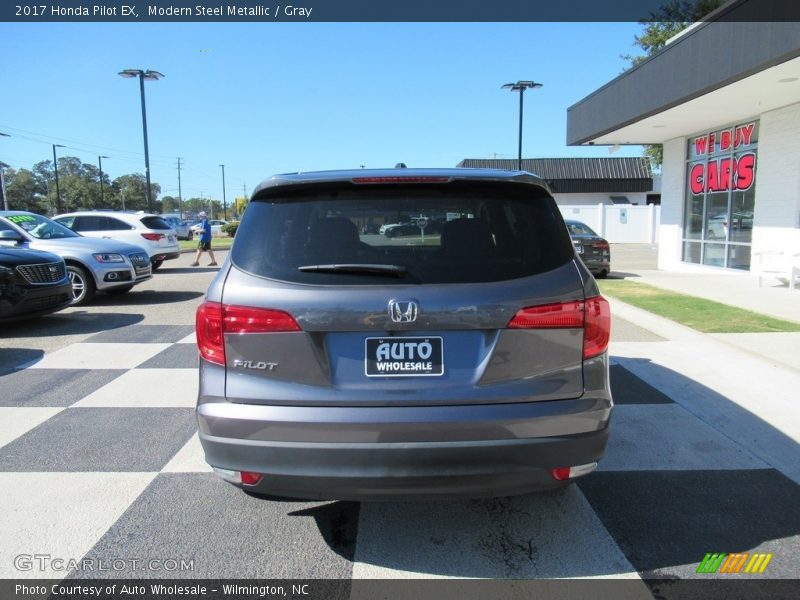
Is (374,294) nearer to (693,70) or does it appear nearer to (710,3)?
(693,70)

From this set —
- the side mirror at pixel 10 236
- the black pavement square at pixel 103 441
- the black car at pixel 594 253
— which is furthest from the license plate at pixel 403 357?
the black car at pixel 594 253

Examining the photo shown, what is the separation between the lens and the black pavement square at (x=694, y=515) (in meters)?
2.86

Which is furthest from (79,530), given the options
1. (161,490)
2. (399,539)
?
(399,539)

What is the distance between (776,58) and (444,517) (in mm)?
8541

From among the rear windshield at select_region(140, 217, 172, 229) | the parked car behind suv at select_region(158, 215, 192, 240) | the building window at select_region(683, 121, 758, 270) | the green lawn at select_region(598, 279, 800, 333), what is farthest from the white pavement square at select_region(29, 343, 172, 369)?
the parked car behind suv at select_region(158, 215, 192, 240)

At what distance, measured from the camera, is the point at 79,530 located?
3.12 m

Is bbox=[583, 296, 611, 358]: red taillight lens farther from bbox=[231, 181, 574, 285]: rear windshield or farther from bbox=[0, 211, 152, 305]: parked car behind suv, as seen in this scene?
bbox=[0, 211, 152, 305]: parked car behind suv

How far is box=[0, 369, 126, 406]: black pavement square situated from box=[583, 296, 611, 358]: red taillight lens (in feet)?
14.6

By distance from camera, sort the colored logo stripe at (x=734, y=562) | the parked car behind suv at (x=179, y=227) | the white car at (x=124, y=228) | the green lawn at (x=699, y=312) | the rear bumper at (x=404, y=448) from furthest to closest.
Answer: the parked car behind suv at (x=179, y=227) → the white car at (x=124, y=228) → the green lawn at (x=699, y=312) → the colored logo stripe at (x=734, y=562) → the rear bumper at (x=404, y=448)

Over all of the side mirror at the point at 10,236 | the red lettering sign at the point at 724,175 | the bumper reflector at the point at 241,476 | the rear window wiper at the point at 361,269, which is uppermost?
the red lettering sign at the point at 724,175

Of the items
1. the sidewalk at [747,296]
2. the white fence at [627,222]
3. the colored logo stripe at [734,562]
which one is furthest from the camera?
the white fence at [627,222]

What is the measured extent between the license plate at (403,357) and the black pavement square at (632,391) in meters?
3.10

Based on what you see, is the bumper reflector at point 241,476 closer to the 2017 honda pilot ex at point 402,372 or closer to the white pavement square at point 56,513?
the 2017 honda pilot ex at point 402,372

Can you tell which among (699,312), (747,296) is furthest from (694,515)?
(747,296)
